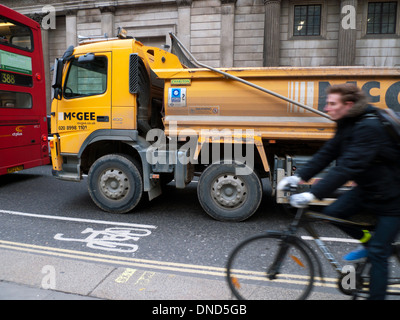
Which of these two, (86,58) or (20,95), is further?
(20,95)

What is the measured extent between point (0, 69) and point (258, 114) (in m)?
5.81

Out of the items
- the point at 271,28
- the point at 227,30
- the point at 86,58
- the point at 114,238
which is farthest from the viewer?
the point at 227,30

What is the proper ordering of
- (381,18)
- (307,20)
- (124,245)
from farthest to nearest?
(307,20) < (381,18) < (124,245)

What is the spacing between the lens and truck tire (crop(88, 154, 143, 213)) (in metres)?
5.67

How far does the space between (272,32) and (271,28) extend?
18 cm

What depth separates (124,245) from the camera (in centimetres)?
446

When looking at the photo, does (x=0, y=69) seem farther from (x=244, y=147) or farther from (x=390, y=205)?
(x=390, y=205)

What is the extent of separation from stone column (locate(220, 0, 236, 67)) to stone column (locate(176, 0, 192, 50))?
1.68 m

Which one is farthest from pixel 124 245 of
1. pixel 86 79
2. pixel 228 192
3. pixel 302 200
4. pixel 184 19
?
pixel 184 19

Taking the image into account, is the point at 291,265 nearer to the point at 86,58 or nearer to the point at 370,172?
the point at 370,172

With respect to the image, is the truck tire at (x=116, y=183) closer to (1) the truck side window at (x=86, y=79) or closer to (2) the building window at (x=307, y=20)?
(1) the truck side window at (x=86, y=79)

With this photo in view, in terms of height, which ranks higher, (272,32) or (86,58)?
(272,32)

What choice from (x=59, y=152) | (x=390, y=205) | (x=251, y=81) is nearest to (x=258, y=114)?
(x=251, y=81)

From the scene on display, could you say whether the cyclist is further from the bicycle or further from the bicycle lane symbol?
the bicycle lane symbol
